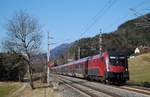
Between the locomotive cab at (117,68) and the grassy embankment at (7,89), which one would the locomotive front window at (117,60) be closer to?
the locomotive cab at (117,68)

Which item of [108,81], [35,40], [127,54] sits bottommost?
[108,81]

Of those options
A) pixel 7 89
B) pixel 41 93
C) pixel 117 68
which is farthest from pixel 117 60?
pixel 7 89

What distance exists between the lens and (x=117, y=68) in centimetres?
3769

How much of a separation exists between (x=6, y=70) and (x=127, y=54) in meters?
66.8

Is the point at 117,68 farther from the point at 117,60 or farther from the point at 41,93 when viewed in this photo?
the point at 41,93

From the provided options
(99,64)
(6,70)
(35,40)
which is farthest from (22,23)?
(6,70)

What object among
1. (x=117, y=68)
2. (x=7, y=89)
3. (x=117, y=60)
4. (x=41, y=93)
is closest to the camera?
(x=117, y=68)

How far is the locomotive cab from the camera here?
37.5m

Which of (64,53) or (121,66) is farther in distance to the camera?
(64,53)

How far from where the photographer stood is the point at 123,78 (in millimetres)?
37562

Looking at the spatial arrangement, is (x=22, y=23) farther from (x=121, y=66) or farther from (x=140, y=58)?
(x=140, y=58)

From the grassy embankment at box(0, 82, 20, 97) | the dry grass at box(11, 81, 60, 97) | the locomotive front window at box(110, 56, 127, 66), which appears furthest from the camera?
the grassy embankment at box(0, 82, 20, 97)

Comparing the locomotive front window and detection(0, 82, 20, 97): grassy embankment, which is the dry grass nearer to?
the locomotive front window

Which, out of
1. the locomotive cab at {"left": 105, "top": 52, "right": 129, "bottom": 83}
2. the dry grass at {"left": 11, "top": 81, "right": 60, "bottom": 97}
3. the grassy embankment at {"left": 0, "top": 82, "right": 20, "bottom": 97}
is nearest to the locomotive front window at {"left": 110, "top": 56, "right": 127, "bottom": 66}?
the locomotive cab at {"left": 105, "top": 52, "right": 129, "bottom": 83}
